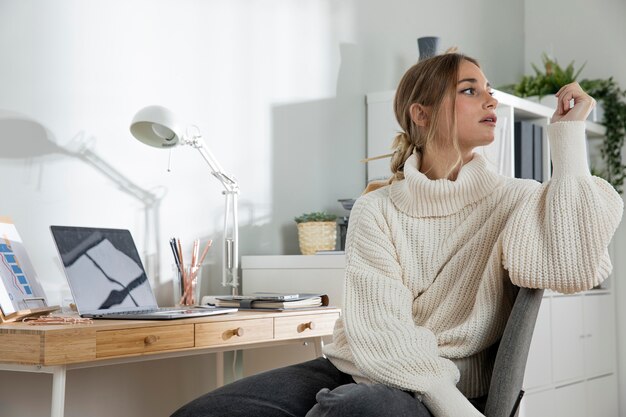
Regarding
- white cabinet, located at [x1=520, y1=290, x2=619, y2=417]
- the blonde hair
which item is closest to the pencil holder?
the blonde hair

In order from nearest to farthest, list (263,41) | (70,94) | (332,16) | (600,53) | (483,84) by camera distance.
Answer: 1. (483,84)
2. (70,94)
3. (263,41)
4. (332,16)
5. (600,53)

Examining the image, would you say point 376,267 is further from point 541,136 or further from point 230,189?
point 541,136

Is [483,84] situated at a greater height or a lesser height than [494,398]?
greater

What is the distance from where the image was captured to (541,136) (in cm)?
360

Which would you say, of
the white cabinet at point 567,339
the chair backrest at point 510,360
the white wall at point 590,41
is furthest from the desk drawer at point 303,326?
the white wall at point 590,41

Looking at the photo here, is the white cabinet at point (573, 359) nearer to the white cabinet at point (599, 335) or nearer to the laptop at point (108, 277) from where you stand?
the white cabinet at point (599, 335)

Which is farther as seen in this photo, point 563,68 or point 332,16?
point 563,68

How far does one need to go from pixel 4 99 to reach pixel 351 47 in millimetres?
1561

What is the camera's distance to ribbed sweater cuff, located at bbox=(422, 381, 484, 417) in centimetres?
148

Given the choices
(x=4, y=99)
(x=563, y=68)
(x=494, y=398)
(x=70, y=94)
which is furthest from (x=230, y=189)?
(x=563, y=68)

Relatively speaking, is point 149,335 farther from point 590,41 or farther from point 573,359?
point 590,41

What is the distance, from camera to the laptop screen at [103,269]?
213 centimetres

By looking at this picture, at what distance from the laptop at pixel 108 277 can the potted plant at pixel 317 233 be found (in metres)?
0.61

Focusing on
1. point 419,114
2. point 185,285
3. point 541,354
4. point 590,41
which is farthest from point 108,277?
point 590,41
